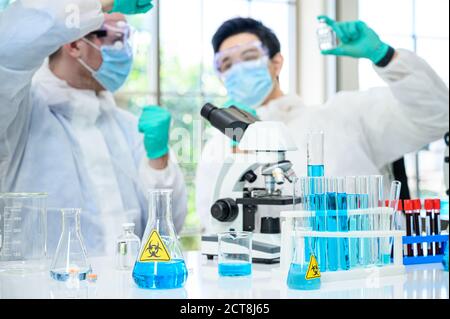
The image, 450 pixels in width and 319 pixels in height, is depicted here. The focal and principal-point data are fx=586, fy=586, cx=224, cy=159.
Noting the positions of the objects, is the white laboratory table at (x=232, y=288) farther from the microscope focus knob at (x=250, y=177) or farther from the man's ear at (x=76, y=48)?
the man's ear at (x=76, y=48)

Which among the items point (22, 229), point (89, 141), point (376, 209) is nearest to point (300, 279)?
point (376, 209)

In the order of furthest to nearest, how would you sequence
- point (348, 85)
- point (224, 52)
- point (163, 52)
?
point (348, 85), point (163, 52), point (224, 52)

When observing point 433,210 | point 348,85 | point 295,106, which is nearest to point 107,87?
point 295,106

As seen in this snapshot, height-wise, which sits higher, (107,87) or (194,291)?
(107,87)

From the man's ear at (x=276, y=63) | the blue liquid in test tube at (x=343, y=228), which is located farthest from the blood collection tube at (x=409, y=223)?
the man's ear at (x=276, y=63)

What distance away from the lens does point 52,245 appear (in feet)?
6.48

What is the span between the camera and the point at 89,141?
218cm

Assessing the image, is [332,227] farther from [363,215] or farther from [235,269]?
[235,269]

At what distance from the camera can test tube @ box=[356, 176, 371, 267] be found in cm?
121

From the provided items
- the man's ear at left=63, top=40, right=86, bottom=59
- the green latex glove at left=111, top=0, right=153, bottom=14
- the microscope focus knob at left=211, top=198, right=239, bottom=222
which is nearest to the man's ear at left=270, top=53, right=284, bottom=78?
the man's ear at left=63, top=40, right=86, bottom=59

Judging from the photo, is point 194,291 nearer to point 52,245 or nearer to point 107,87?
point 52,245

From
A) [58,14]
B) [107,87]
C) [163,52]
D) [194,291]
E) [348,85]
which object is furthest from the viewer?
[348,85]

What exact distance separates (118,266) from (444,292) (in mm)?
688

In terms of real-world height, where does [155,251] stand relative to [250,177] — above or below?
below
